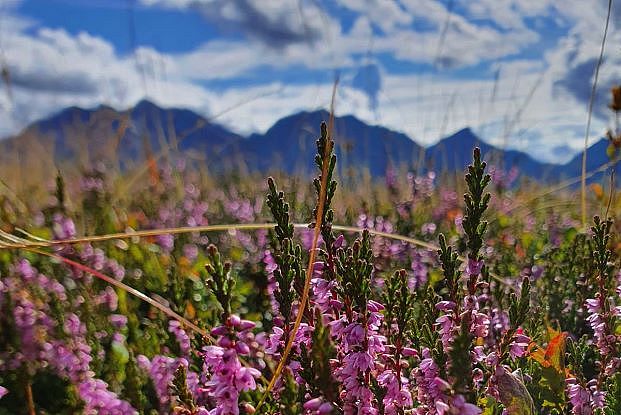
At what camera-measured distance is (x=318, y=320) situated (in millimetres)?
1414

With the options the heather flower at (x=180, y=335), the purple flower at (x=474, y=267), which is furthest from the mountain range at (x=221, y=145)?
the purple flower at (x=474, y=267)

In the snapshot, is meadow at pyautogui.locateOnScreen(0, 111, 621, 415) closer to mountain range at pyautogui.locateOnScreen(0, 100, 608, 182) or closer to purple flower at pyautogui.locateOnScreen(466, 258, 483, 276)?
purple flower at pyautogui.locateOnScreen(466, 258, 483, 276)

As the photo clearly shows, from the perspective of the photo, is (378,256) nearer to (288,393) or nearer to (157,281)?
(157,281)

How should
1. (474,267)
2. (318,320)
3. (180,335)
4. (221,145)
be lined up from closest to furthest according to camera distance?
(318,320), (474,267), (180,335), (221,145)

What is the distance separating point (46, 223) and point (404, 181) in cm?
538

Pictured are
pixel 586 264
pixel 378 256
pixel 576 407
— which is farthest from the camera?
pixel 378 256

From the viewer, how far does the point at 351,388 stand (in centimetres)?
180

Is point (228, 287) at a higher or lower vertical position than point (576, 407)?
higher

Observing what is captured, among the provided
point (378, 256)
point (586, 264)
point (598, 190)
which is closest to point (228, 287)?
point (586, 264)

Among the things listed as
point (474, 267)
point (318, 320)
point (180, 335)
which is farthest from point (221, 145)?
point (318, 320)

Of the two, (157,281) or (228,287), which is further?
(157,281)

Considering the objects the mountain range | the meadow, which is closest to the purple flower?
the meadow

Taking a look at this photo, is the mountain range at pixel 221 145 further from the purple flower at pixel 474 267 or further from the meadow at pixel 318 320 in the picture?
the purple flower at pixel 474 267

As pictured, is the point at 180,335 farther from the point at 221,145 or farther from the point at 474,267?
the point at 221,145
